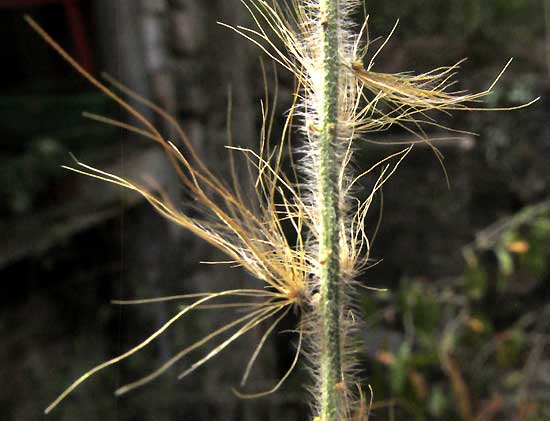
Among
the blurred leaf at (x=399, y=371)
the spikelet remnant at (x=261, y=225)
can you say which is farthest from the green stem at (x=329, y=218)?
the blurred leaf at (x=399, y=371)

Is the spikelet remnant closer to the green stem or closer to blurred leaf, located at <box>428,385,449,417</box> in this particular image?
the green stem

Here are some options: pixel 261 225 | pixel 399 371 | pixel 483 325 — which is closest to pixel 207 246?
pixel 261 225

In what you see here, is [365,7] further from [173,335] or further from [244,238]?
[173,335]

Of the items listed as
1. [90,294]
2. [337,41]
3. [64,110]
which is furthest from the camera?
[90,294]

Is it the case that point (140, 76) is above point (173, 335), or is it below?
above

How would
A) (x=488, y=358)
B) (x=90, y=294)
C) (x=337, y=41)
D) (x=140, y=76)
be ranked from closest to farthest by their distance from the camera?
(x=337, y=41)
(x=140, y=76)
(x=90, y=294)
(x=488, y=358)

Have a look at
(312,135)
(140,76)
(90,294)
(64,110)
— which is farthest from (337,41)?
(90,294)

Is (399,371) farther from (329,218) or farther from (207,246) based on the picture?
(329,218)

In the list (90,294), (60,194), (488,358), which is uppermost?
(60,194)
